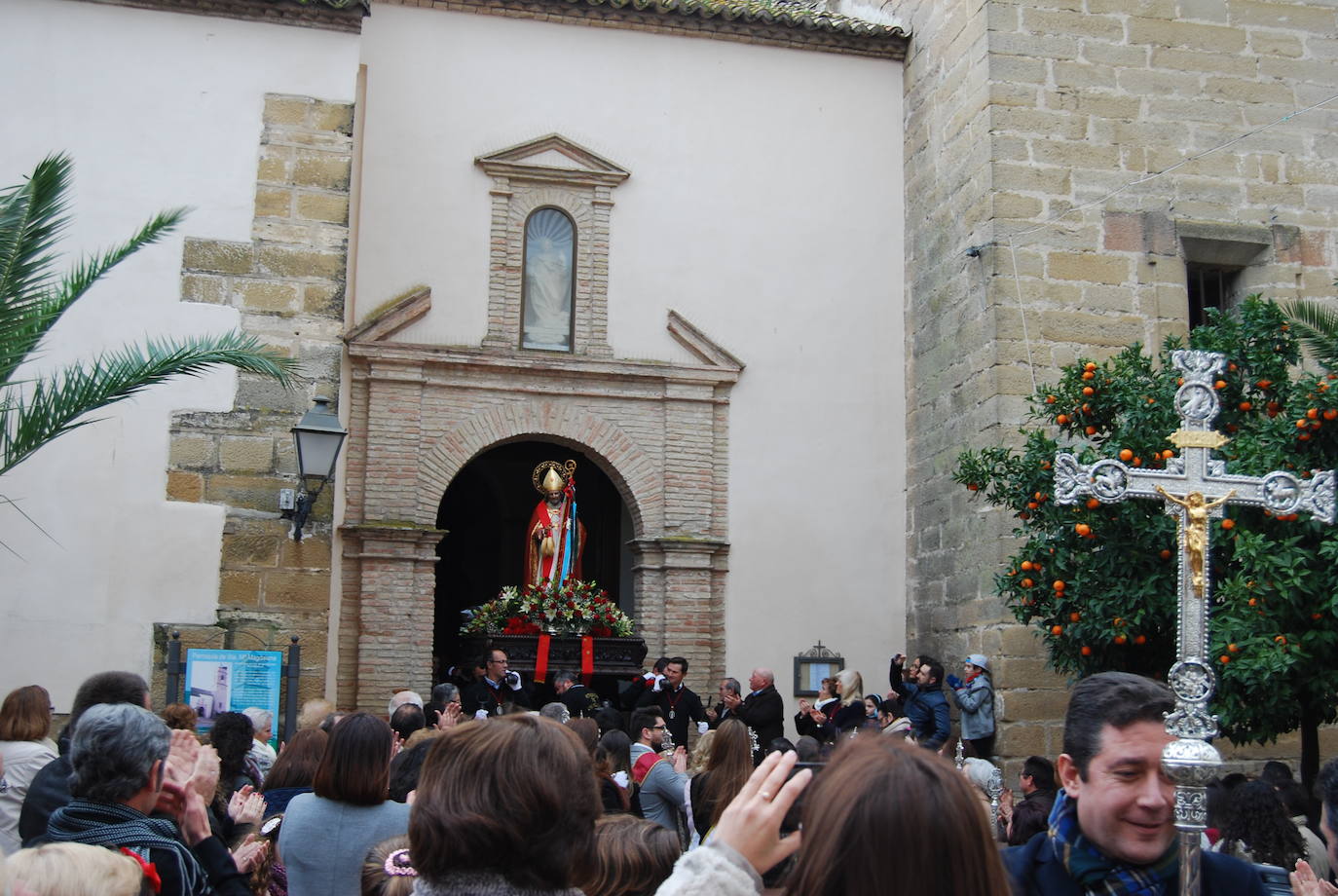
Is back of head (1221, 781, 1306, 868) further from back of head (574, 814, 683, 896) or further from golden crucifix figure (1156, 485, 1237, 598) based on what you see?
back of head (574, 814, 683, 896)

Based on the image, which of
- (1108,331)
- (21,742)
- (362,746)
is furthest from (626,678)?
(362,746)

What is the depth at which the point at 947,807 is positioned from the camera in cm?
189

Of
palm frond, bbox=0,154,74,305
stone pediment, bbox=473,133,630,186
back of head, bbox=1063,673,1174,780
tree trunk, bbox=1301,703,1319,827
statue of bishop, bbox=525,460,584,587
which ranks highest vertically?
stone pediment, bbox=473,133,630,186

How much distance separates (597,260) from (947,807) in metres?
12.4

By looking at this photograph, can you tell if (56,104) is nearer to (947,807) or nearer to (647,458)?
(647,458)

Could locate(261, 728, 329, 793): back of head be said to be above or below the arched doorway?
below

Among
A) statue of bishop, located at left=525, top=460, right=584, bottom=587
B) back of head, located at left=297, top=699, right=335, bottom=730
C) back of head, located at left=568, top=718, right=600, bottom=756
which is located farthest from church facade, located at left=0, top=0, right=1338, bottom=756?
back of head, located at left=568, top=718, right=600, bottom=756

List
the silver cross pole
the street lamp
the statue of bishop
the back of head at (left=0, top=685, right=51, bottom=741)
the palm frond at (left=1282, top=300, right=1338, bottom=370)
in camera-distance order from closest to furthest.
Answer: the silver cross pole
the back of head at (left=0, top=685, right=51, bottom=741)
the palm frond at (left=1282, top=300, right=1338, bottom=370)
the street lamp
the statue of bishop

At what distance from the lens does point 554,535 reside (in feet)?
45.1

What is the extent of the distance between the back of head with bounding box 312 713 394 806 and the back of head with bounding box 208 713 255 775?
126 centimetres

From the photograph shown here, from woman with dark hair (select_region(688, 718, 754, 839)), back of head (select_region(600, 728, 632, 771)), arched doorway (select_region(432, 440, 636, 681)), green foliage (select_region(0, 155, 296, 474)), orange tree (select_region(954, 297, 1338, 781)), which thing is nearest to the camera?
woman with dark hair (select_region(688, 718, 754, 839))

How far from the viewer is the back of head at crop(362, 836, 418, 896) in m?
3.31

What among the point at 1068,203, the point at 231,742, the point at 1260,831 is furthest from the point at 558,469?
the point at 1260,831

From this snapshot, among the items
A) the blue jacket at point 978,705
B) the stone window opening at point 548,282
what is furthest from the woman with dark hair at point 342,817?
the stone window opening at point 548,282
